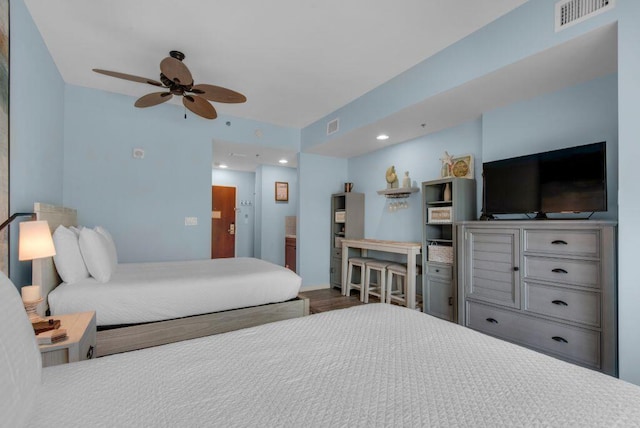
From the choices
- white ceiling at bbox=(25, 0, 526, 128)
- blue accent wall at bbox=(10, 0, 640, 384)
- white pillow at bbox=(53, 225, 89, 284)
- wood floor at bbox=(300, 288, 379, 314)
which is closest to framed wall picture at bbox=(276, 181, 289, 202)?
blue accent wall at bbox=(10, 0, 640, 384)

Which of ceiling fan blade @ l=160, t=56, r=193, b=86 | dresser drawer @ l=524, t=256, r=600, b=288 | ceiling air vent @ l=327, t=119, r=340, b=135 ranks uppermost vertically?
ceiling air vent @ l=327, t=119, r=340, b=135

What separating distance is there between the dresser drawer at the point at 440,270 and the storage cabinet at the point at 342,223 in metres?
1.55

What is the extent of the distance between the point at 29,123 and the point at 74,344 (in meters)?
1.77

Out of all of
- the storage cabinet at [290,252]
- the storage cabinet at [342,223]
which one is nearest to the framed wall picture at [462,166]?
the storage cabinet at [342,223]

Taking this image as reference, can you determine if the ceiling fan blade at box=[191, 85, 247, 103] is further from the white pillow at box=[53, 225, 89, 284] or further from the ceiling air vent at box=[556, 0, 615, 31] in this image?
the ceiling air vent at box=[556, 0, 615, 31]

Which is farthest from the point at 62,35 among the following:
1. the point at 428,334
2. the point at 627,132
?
the point at 627,132

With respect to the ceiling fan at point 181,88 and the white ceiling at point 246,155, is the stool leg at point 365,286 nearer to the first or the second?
the white ceiling at point 246,155

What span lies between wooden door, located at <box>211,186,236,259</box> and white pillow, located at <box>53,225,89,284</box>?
168 inches

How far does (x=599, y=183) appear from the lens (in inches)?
88.0

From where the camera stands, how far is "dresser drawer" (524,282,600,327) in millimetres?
2107

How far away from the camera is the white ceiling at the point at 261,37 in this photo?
216 cm

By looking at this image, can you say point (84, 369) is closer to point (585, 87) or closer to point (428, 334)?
point (428, 334)

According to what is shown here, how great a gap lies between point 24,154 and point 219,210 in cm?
446

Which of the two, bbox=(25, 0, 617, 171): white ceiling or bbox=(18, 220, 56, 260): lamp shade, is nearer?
bbox=(18, 220, 56, 260): lamp shade
